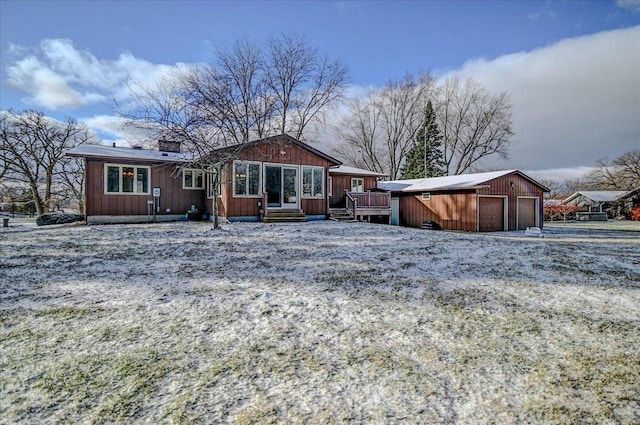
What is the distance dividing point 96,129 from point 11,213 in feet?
30.8

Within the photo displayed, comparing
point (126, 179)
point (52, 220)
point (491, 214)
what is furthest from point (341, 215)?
point (52, 220)

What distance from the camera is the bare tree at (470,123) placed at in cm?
3200

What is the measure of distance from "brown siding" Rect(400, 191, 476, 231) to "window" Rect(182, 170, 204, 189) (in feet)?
40.6

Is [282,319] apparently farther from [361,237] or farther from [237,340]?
[361,237]

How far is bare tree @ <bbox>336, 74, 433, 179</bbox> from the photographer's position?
1303 inches

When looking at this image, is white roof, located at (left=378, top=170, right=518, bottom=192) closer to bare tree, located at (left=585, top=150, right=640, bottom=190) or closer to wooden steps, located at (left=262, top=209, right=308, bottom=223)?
wooden steps, located at (left=262, top=209, right=308, bottom=223)

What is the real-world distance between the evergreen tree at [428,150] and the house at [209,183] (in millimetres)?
20700

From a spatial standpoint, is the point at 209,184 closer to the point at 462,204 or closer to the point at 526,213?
the point at 462,204

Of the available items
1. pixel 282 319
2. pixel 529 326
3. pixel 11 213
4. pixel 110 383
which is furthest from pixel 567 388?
pixel 11 213

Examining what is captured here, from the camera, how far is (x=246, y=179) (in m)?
13.3

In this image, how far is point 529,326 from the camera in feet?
12.3

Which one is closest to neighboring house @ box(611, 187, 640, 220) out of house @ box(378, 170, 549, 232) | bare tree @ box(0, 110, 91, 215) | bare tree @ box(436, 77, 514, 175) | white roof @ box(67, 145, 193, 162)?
bare tree @ box(436, 77, 514, 175)

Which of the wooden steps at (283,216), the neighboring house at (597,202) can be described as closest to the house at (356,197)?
the wooden steps at (283,216)

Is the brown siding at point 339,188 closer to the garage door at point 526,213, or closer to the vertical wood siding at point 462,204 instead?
the vertical wood siding at point 462,204
